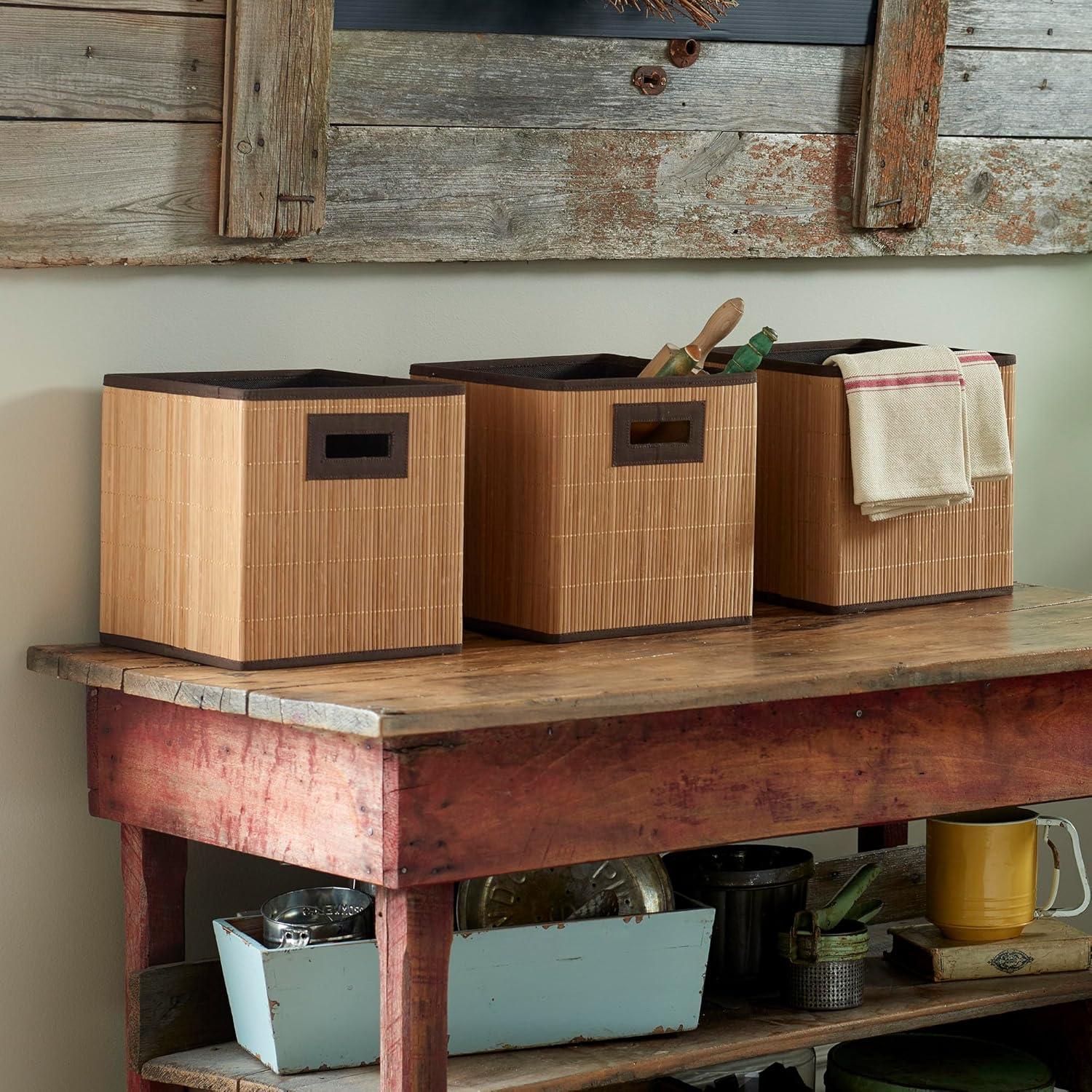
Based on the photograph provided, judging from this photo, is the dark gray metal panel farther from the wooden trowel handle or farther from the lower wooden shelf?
the lower wooden shelf

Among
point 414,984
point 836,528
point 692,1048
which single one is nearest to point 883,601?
point 836,528

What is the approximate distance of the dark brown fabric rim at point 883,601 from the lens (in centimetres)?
229

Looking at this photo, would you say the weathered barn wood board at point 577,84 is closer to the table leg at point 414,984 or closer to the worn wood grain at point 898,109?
the worn wood grain at point 898,109

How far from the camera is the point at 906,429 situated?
7.39 feet

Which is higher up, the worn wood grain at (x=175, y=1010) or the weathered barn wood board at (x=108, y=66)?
the weathered barn wood board at (x=108, y=66)

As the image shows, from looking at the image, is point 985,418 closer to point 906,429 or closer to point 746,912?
point 906,429

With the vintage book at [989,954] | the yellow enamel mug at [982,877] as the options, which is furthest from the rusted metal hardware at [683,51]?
the vintage book at [989,954]

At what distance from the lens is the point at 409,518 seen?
1.96 metres

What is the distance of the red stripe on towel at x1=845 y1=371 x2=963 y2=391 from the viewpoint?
87.7 inches

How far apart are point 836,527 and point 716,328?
0.93ft

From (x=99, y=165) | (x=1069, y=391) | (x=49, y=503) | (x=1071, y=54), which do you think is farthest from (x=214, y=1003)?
(x=1071, y=54)

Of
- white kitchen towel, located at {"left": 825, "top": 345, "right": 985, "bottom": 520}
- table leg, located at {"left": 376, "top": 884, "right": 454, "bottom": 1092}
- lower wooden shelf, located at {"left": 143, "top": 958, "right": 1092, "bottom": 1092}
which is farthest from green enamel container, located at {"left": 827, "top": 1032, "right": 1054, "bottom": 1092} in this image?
table leg, located at {"left": 376, "top": 884, "right": 454, "bottom": 1092}

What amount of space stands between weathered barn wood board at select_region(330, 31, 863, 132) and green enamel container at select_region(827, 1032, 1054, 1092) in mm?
1276

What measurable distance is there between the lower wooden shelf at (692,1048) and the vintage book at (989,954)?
0.01 metres
